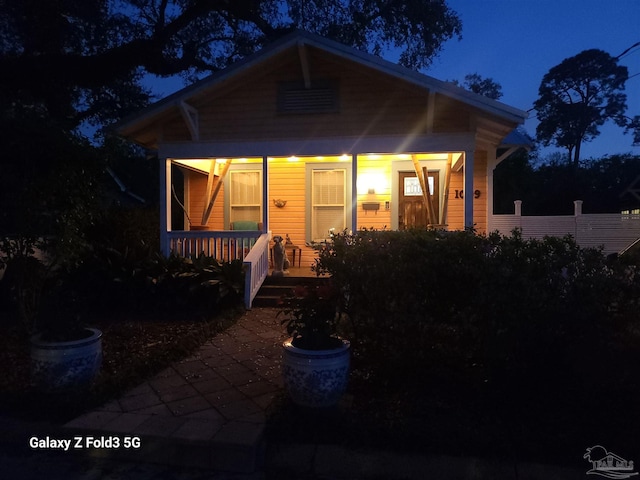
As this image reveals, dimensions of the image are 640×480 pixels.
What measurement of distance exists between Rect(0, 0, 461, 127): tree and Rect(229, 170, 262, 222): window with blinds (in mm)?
7666

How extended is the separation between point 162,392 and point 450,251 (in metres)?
A: 2.95

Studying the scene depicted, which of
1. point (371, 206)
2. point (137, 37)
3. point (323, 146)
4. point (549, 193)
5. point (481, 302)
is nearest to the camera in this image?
point (481, 302)

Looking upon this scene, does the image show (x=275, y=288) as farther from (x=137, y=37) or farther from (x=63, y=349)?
(x=137, y=37)

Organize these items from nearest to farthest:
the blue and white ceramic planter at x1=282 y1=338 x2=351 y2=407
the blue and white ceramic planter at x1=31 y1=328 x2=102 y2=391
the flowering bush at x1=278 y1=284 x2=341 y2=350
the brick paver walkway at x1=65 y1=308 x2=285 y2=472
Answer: the brick paver walkway at x1=65 y1=308 x2=285 y2=472 → the blue and white ceramic planter at x1=282 y1=338 x2=351 y2=407 → the flowering bush at x1=278 y1=284 x2=341 y2=350 → the blue and white ceramic planter at x1=31 y1=328 x2=102 y2=391

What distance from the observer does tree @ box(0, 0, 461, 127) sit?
1543 centimetres

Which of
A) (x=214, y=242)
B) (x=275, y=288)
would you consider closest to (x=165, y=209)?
(x=214, y=242)

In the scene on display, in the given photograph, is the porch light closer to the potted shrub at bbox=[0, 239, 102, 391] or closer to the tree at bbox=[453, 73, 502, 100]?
the potted shrub at bbox=[0, 239, 102, 391]

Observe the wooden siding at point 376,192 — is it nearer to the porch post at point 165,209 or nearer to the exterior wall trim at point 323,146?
the exterior wall trim at point 323,146

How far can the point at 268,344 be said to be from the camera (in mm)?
6340

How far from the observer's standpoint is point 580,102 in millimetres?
43594

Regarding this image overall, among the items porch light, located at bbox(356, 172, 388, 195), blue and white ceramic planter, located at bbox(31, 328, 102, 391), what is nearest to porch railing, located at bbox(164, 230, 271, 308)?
porch light, located at bbox(356, 172, 388, 195)

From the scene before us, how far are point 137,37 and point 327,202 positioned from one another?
11.8 metres

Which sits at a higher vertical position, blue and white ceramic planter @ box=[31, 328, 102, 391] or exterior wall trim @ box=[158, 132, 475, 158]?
exterior wall trim @ box=[158, 132, 475, 158]

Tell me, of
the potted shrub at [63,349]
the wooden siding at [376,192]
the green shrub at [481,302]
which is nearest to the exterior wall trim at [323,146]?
the wooden siding at [376,192]
